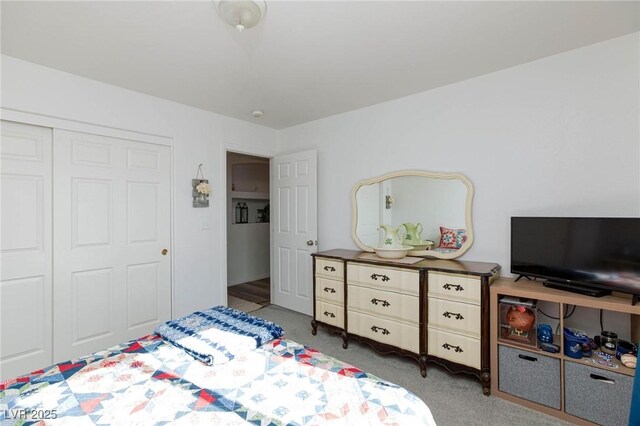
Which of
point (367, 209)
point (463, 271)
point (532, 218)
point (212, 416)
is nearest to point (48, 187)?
point (212, 416)

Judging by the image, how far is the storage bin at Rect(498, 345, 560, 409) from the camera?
1.92 meters

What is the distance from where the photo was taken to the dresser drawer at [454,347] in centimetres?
220

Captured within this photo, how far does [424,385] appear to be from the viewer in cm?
227

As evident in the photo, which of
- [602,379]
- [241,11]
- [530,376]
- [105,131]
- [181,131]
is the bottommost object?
[530,376]

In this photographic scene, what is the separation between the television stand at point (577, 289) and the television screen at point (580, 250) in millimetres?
28

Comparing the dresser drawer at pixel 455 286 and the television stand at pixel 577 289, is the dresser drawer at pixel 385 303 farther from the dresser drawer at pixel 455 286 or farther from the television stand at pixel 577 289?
the television stand at pixel 577 289

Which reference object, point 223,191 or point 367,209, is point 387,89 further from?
point 223,191

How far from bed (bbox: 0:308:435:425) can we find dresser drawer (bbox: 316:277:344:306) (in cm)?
156

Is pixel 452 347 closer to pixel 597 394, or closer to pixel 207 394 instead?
pixel 597 394

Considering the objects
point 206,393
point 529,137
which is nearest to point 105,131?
point 206,393

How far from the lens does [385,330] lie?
2.65 m

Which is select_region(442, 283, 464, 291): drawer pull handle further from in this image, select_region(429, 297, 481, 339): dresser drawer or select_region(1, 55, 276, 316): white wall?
select_region(1, 55, 276, 316): white wall

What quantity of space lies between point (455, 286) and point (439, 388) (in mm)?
772

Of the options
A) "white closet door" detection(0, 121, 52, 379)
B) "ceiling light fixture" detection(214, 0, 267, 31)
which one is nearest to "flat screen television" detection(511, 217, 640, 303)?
"ceiling light fixture" detection(214, 0, 267, 31)
